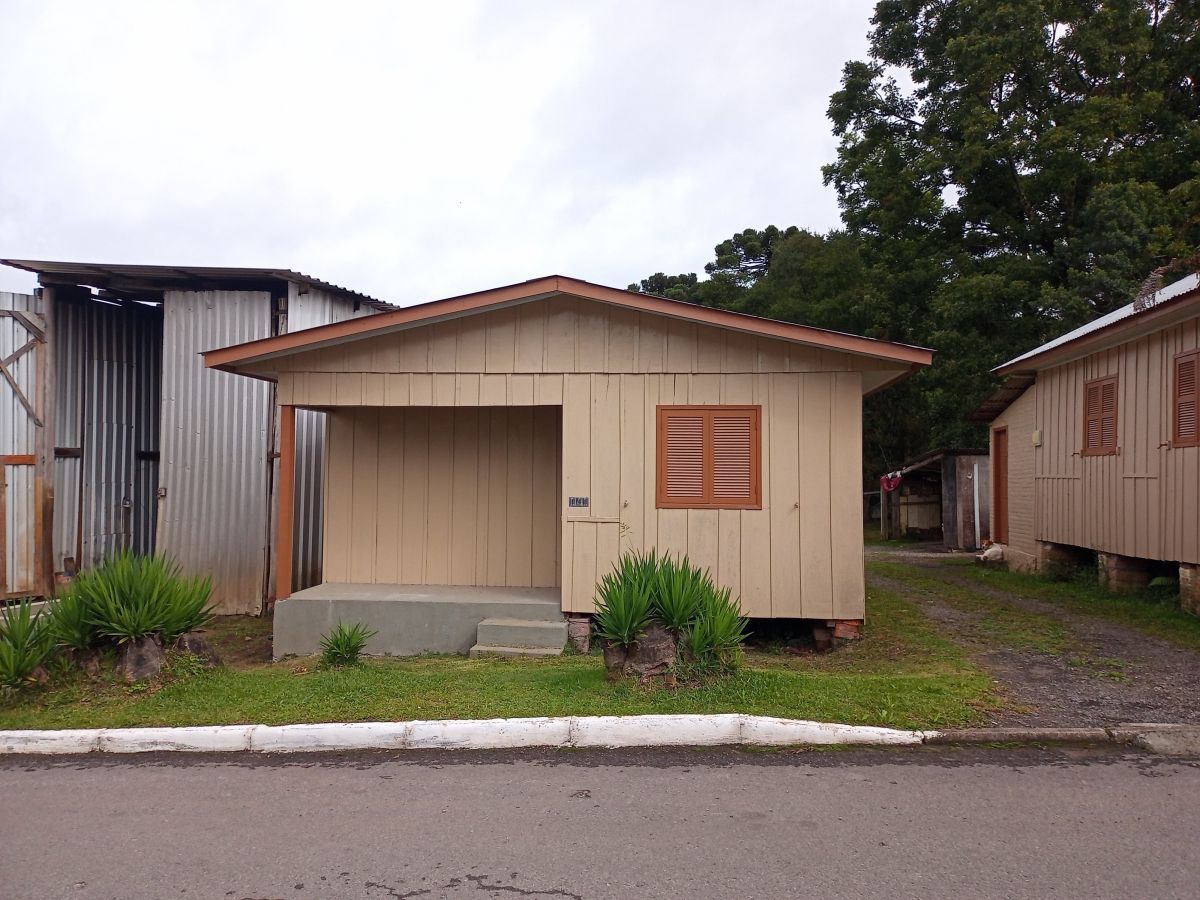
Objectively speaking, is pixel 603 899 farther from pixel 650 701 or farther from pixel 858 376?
pixel 858 376

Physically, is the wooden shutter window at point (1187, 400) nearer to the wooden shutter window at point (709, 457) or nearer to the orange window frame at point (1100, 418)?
the orange window frame at point (1100, 418)

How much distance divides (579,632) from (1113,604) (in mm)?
6321

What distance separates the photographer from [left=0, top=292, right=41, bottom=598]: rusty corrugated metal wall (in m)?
10.8

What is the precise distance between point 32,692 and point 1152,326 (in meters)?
11.2

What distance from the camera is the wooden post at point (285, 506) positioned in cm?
902

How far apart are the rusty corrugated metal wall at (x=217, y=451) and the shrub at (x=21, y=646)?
172 inches

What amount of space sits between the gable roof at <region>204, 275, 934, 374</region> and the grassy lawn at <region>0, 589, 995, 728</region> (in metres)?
2.80

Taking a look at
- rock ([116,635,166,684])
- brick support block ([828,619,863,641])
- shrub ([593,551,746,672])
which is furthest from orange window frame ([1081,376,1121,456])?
rock ([116,635,166,684])

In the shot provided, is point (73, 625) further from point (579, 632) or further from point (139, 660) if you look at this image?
point (579, 632)

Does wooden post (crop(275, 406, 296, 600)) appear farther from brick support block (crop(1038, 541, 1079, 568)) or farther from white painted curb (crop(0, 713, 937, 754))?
brick support block (crop(1038, 541, 1079, 568))

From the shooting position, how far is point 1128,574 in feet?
35.8

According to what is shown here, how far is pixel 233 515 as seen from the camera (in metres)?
11.1

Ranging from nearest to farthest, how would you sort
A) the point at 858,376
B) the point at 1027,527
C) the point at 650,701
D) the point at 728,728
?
the point at 728,728 < the point at 650,701 < the point at 858,376 < the point at 1027,527

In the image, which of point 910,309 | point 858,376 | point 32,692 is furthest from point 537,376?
point 910,309
